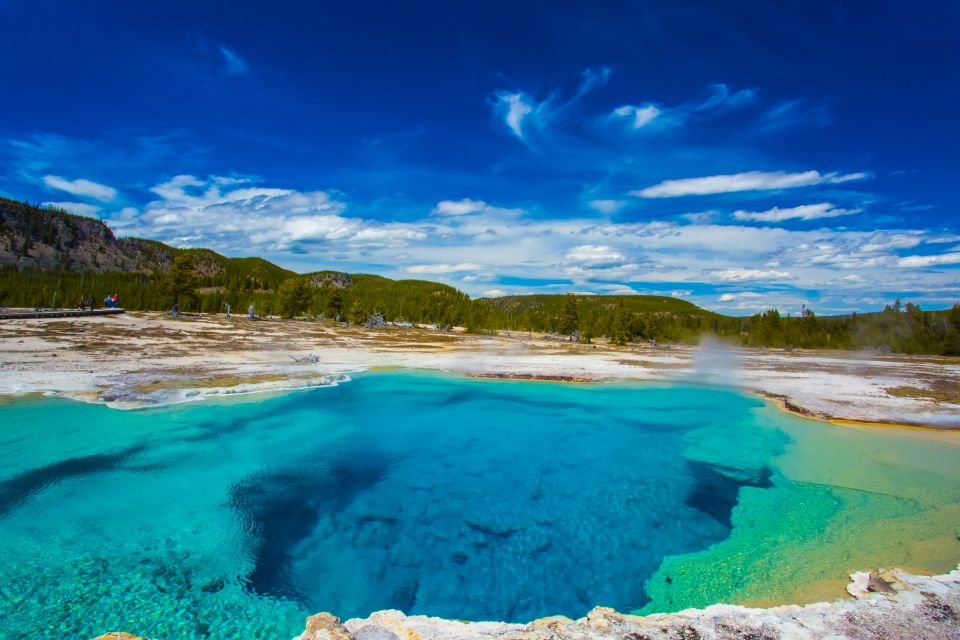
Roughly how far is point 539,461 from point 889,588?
25.9 feet

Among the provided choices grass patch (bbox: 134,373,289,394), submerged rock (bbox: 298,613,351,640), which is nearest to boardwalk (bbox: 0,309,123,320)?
grass patch (bbox: 134,373,289,394)

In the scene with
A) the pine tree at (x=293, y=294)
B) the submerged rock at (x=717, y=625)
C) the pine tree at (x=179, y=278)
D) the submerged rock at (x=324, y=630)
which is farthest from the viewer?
the pine tree at (x=293, y=294)

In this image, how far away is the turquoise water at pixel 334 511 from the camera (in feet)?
20.6

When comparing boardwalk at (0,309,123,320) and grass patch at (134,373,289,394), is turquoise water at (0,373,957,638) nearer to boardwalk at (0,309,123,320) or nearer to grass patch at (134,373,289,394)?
grass patch at (134,373,289,394)

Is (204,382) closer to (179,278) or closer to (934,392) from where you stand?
(934,392)

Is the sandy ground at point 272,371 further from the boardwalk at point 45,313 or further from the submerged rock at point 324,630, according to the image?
the submerged rock at point 324,630

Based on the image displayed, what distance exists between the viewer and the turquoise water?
20.6 ft

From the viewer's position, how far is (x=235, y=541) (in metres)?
7.78

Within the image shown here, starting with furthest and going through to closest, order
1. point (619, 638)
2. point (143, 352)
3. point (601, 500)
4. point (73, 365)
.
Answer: point (143, 352) < point (73, 365) < point (601, 500) < point (619, 638)

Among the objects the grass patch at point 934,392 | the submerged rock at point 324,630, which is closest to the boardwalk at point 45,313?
the submerged rock at point 324,630

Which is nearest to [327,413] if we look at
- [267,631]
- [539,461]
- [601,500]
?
[539,461]

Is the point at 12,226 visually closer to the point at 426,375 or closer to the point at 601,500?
the point at 426,375

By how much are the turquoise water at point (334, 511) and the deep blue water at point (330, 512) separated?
41mm

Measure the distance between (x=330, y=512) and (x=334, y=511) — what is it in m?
0.09
